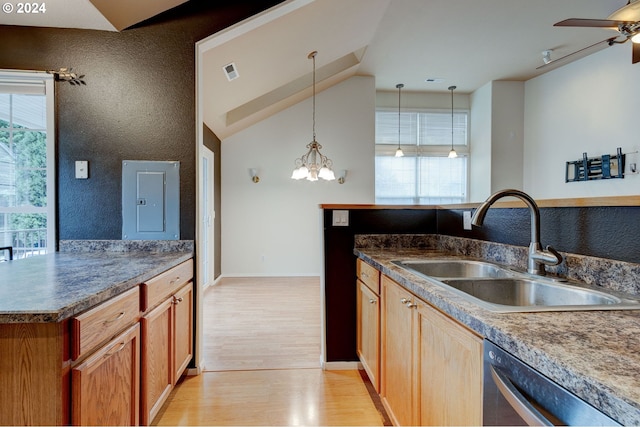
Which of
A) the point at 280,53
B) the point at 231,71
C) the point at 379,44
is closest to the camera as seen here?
the point at 231,71

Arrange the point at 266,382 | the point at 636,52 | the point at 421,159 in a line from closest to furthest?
1. the point at 266,382
2. the point at 636,52
3. the point at 421,159

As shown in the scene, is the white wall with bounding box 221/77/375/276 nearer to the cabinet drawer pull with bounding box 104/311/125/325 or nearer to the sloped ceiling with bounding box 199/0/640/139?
the sloped ceiling with bounding box 199/0/640/139

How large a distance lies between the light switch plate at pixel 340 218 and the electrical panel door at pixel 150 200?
1098mm

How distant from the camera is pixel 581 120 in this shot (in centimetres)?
471

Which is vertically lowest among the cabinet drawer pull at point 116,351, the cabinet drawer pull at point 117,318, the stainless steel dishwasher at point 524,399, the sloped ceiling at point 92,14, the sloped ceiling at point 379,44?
the cabinet drawer pull at point 116,351

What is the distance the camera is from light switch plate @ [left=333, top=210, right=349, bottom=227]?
2271 mm

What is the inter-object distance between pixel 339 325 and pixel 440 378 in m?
1.34

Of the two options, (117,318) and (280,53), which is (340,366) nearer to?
(117,318)

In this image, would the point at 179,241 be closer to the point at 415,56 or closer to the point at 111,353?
the point at 111,353

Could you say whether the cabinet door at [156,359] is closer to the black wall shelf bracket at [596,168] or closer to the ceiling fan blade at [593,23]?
the ceiling fan blade at [593,23]

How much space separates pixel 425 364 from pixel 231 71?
129 inches

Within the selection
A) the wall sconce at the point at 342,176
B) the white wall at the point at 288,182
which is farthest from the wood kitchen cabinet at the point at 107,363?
the wall sconce at the point at 342,176

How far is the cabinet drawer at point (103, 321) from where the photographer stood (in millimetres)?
972

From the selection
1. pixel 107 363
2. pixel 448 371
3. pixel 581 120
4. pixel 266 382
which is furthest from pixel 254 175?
pixel 581 120
